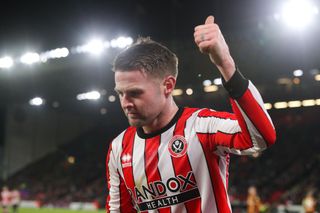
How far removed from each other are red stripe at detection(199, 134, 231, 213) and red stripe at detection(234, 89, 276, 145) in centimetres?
38

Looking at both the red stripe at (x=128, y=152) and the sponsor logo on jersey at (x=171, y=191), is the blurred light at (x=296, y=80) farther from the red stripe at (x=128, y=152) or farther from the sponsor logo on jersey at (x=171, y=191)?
the sponsor logo on jersey at (x=171, y=191)

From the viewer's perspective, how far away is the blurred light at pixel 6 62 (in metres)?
19.9

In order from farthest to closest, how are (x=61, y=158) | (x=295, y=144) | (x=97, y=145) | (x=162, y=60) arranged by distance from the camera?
(x=61, y=158) < (x=97, y=145) < (x=295, y=144) < (x=162, y=60)

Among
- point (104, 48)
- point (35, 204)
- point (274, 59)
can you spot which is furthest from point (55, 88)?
point (274, 59)

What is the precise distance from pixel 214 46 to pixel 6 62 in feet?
65.0

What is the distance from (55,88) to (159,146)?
62.0 ft

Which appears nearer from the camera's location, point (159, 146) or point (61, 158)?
point (159, 146)

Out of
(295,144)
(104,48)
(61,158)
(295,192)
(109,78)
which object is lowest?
(295,192)

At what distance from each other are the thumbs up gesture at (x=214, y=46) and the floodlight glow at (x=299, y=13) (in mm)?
10557

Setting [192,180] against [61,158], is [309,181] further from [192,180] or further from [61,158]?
[192,180]

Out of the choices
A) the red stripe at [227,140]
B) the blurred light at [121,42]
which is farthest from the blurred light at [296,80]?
the red stripe at [227,140]

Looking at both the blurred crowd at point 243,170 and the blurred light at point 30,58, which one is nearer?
the blurred crowd at point 243,170

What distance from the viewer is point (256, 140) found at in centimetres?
168

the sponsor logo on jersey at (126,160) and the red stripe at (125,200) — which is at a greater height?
the sponsor logo on jersey at (126,160)
